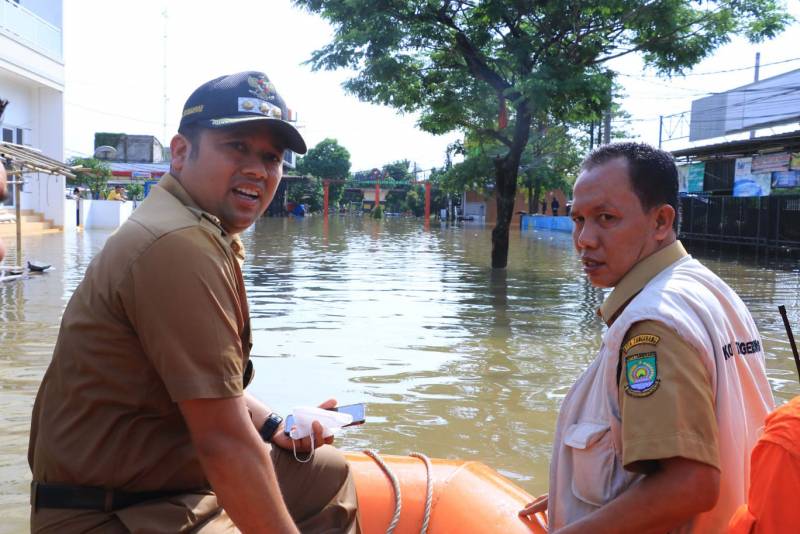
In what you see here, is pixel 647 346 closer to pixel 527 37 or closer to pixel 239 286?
pixel 239 286

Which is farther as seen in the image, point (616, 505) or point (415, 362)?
point (415, 362)

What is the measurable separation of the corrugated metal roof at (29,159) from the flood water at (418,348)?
1872 millimetres

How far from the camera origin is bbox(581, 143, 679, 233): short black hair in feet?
6.32

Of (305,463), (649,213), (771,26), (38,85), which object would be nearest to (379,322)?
(305,463)

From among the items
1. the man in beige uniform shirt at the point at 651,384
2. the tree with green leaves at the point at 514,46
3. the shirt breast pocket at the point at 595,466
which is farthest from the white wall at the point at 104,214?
the shirt breast pocket at the point at 595,466

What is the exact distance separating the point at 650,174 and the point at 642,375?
571 millimetres

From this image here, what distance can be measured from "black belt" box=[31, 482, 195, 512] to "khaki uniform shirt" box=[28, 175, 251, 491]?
0.02 metres

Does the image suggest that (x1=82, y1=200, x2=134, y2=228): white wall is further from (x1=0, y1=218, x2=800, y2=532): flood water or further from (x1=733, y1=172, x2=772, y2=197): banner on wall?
(x1=733, y1=172, x2=772, y2=197): banner on wall

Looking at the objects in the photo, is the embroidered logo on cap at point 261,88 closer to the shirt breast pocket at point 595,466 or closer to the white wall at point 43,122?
the shirt breast pocket at point 595,466

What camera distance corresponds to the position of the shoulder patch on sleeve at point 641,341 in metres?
1.61

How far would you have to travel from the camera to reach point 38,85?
996 inches

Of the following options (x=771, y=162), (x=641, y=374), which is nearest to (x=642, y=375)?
(x=641, y=374)

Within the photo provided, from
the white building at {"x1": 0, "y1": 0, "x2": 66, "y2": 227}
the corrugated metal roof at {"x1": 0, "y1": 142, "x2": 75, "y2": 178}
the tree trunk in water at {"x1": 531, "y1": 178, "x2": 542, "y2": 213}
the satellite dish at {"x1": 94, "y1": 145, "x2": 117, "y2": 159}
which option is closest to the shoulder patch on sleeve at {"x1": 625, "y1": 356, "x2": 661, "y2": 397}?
the corrugated metal roof at {"x1": 0, "y1": 142, "x2": 75, "y2": 178}

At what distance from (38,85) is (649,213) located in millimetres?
27058
